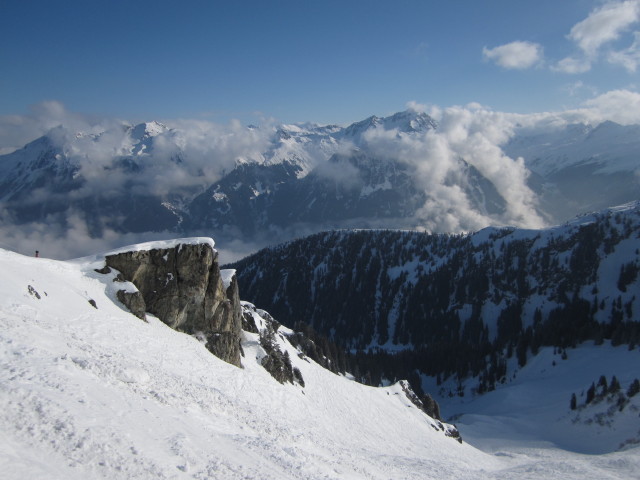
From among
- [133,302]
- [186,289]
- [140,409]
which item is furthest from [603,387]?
[140,409]

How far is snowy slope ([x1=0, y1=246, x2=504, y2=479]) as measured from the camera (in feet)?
66.9

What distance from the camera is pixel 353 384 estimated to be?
238ft

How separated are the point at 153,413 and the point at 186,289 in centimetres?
2787

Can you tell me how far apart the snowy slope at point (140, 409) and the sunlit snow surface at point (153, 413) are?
0.10 m

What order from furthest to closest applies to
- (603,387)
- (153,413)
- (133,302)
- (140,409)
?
(603,387), (133,302), (153,413), (140,409)

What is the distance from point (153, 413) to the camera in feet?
86.7

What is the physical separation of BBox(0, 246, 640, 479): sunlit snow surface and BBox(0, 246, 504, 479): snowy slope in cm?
10

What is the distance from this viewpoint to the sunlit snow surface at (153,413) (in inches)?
808

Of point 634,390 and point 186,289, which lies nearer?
point 186,289

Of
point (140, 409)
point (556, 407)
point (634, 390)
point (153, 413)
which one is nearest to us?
point (140, 409)

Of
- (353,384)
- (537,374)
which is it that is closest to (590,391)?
(537,374)

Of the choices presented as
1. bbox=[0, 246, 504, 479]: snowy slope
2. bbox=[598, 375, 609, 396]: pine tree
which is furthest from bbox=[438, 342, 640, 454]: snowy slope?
bbox=[0, 246, 504, 479]: snowy slope

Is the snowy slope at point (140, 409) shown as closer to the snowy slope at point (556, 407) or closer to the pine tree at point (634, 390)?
the snowy slope at point (556, 407)

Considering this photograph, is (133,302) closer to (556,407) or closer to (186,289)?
(186,289)
